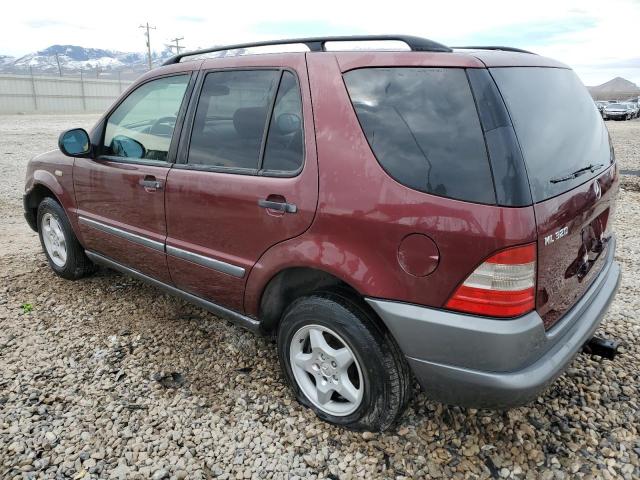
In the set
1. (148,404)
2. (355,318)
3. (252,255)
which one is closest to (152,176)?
(252,255)

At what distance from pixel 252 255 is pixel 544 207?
1.39m

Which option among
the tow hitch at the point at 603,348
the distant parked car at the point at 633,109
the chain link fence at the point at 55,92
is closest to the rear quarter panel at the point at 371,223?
the tow hitch at the point at 603,348

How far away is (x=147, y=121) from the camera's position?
3219mm

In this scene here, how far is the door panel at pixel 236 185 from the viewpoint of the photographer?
229 centimetres

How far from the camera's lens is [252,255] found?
2.50 m

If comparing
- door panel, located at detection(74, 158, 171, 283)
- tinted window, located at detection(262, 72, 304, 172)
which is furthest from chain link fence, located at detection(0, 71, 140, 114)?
tinted window, located at detection(262, 72, 304, 172)

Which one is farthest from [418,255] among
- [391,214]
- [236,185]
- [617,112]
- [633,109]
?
[633,109]

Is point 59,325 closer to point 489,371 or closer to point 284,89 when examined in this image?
point 284,89

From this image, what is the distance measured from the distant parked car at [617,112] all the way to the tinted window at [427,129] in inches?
1510

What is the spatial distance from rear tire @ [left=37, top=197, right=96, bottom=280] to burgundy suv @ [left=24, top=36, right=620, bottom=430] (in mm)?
1332

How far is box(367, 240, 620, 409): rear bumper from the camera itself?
1.84 m

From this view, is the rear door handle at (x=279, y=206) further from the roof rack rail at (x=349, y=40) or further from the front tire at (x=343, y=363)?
the roof rack rail at (x=349, y=40)

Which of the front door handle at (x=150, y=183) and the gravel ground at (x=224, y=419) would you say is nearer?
the gravel ground at (x=224, y=419)

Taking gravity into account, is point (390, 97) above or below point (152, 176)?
above
